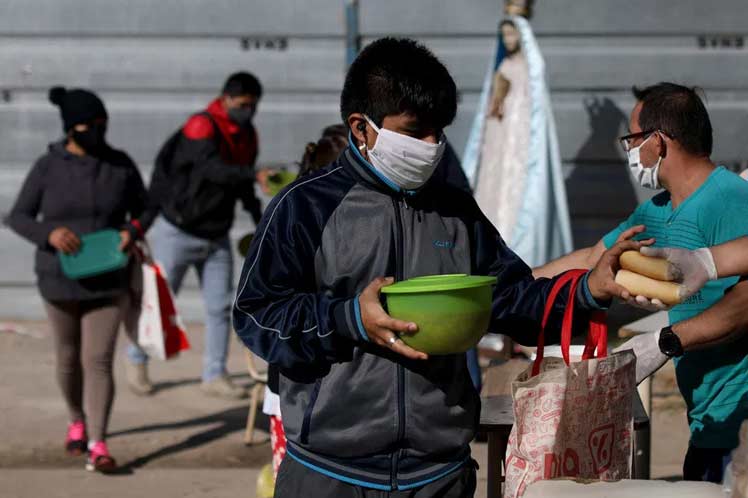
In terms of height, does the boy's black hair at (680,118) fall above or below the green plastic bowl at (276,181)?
above

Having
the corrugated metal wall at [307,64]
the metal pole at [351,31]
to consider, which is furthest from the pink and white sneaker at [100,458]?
the metal pole at [351,31]

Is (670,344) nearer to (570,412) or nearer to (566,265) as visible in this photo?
(566,265)

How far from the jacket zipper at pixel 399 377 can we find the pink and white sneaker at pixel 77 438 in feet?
13.0

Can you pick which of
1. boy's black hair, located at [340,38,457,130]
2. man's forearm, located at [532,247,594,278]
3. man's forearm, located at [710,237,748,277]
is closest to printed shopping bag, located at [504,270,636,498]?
man's forearm, located at [710,237,748,277]

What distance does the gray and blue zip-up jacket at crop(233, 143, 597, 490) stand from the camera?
309 centimetres

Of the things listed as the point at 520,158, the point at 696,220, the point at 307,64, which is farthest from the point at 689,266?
the point at 307,64

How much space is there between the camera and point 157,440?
7262 mm

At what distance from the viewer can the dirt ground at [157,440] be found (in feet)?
21.0

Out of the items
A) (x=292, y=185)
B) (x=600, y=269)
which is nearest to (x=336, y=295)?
(x=292, y=185)

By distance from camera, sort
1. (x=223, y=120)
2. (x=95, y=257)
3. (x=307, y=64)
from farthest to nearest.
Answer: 1. (x=307, y=64)
2. (x=223, y=120)
3. (x=95, y=257)

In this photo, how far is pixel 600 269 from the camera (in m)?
3.19

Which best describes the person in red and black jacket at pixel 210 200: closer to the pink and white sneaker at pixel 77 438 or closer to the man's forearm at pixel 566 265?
the pink and white sneaker at pixel 77 438

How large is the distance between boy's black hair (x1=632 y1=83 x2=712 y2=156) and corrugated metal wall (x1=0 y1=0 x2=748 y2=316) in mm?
6002

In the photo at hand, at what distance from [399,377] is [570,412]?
406mm
